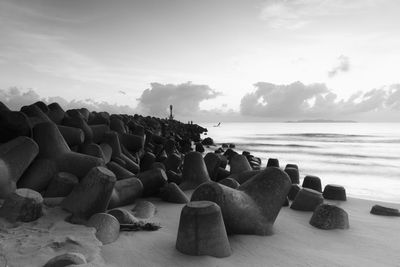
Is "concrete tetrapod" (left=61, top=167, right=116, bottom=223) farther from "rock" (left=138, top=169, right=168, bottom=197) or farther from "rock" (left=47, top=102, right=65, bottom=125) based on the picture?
"rock" (left=47, top=102, right=65, bottom=125)

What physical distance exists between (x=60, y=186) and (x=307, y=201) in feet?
9.18

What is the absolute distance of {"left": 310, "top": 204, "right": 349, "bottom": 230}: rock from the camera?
3.60 metres

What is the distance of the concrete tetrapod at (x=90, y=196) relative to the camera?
323cm

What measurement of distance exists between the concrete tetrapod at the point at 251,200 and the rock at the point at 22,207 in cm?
134

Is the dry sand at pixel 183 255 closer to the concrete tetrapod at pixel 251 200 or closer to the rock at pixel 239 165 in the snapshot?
the concrete tetrapod at pixel 251 200

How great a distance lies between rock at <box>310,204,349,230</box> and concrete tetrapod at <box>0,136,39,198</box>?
3095 millimetres

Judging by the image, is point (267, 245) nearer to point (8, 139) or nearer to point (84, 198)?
point (84, 198)

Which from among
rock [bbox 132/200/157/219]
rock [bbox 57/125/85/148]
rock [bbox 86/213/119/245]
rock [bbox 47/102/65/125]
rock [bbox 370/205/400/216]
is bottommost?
rock [bbox 132/200/157/219]

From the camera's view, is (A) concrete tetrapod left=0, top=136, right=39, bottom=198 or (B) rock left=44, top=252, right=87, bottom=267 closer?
(B) rock left=44, top=252, right=87, bottom=267

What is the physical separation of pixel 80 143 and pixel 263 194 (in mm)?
2946

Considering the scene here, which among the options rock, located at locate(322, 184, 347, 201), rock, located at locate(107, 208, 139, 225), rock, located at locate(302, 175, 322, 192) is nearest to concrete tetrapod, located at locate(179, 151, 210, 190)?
rock, located at locate(302, 175, 322, 192)

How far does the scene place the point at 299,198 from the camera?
4352mm

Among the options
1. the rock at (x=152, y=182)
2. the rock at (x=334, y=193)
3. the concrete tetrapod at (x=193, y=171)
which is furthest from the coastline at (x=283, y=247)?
the rock at (x=334, y=193)

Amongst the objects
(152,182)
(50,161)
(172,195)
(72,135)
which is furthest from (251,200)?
(72,135)
